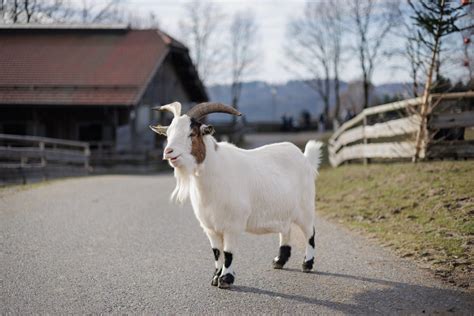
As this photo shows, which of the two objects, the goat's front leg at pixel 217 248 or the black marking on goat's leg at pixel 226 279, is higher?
the goat's front leg at pixel 217 248

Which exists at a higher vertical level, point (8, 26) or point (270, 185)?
point (8, 26)

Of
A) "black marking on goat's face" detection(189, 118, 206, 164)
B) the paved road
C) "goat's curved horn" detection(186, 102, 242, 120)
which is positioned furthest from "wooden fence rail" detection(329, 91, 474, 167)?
"black marking on goat's face" detection(189, 118, 206, 164)

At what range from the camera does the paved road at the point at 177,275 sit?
5109 millimetres

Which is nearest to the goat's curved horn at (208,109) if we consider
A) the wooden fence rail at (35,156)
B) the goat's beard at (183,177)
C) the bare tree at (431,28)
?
the goat's beard at (183,177)

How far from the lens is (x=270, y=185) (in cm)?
642

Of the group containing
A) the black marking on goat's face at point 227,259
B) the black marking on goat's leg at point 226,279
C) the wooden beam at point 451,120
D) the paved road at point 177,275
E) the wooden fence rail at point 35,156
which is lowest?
the paved road at point 177,275

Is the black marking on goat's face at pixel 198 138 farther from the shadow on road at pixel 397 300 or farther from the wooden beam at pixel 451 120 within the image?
the wooden beam at pixel 451 120

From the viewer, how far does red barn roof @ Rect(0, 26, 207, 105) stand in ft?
82.0

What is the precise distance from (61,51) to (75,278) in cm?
2479

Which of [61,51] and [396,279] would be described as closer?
[396,279]

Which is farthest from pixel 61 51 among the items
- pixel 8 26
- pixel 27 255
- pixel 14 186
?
pixel 27 255

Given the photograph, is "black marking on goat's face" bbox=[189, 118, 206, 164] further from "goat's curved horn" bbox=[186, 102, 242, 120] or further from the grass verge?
the grass verge

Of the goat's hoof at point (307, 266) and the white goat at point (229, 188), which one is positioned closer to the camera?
the white goat at point (229, 188)

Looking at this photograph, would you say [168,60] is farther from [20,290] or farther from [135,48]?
[20,290]
